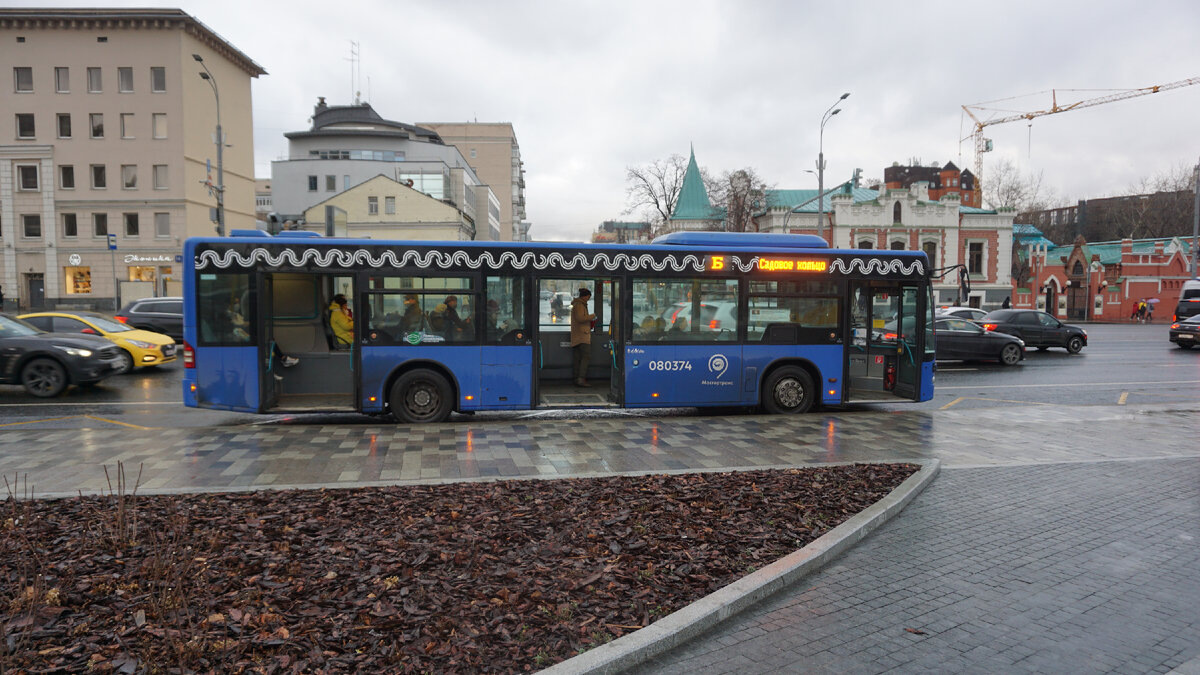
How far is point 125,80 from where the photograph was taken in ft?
157

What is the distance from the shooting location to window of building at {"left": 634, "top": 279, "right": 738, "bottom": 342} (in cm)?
1158

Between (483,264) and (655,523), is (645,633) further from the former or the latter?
(483,264)

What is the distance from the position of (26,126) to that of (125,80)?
25.3 feet

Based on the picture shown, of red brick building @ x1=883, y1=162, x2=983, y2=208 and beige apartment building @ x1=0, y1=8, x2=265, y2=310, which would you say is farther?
red brick building @ x1=883, y1=162, x2=983, y2=208

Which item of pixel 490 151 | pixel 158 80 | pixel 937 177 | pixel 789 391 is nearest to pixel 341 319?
pixel 789 391

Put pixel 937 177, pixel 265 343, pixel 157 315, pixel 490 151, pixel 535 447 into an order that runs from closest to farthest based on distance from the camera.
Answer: pixel 535 447, pixel 265 343, pixel 157 315, pixel 490 151, pixel 937 177

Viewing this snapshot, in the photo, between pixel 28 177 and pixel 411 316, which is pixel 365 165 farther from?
pixel 411 316

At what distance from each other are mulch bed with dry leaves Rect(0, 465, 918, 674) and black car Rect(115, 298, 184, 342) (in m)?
18.1

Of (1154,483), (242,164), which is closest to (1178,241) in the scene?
(1154,483)

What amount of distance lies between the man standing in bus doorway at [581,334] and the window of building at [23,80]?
53.6 m

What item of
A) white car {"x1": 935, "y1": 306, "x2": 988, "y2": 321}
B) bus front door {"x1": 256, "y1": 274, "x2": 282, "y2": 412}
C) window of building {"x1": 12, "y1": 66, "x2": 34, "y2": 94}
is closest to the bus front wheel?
bus front door {"x1": 256, "y1": 274, "x2": 282, "y2": 412}

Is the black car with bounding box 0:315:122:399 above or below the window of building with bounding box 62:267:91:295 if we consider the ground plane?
below

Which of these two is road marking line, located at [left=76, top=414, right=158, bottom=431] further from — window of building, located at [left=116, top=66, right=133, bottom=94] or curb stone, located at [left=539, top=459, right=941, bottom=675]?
window of building, located at [left=116, top=66, right=133, bottom=94]

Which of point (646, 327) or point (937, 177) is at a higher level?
point (937, 177)
